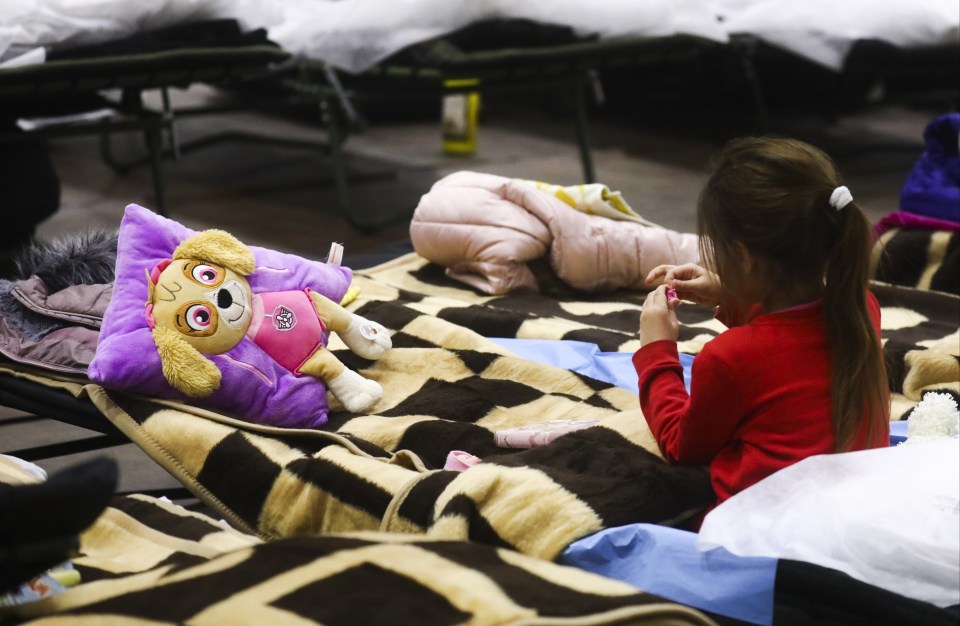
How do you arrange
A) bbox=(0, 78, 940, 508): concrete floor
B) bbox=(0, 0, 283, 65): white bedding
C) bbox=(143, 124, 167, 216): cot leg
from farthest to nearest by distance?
bbox=(0, 78, 940, 508): concrete floor
bbox=(143, 124, 167, 216): cot leg
bbox=(0, 0, 283, 65): white bedding

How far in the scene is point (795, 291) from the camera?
4.42ft

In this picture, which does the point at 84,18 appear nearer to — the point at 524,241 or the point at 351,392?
the point at 524,241

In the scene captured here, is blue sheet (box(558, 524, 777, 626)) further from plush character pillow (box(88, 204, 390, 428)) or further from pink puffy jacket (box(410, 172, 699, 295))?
pink puffy jacket (box(410, 172, 699, 295))

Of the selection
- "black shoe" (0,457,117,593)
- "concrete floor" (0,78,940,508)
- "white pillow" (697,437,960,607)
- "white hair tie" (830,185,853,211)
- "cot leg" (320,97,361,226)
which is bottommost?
"concrete floor" (0,78,940,508)

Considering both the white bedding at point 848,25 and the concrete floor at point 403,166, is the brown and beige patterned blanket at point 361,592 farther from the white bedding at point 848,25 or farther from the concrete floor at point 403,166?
the white bedding at point 848,25

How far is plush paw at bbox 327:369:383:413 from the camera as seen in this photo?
1777 millimetres

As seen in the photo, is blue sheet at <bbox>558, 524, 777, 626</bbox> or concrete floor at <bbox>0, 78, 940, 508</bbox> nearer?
blue sheet at <bbox>558, 524, 777, 626</bbox>

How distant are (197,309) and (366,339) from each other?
1.03 feet

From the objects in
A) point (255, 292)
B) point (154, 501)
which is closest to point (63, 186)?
point (255, 292)

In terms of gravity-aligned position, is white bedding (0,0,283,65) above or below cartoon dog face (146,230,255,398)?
above

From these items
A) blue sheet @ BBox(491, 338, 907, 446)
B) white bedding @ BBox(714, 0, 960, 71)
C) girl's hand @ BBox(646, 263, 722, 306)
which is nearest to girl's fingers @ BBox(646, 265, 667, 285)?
girl's hand @ BBox(646, 263, 722, 306)

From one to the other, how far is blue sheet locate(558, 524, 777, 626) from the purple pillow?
1.71 feet

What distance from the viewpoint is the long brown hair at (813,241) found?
51.5 inches

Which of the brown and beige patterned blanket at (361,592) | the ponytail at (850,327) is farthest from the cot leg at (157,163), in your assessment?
the ponytail at (850,327)
